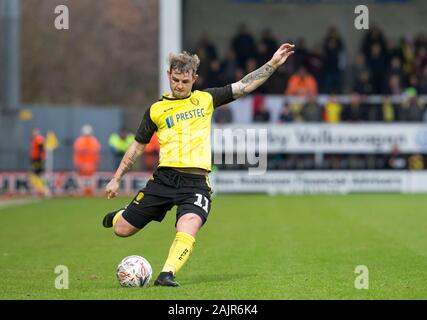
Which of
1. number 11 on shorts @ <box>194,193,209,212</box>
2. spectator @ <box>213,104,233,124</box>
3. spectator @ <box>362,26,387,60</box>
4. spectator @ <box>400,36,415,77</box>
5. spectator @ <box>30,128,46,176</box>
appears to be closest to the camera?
number 11 on shorts @ <box>194,193,209,212</box>

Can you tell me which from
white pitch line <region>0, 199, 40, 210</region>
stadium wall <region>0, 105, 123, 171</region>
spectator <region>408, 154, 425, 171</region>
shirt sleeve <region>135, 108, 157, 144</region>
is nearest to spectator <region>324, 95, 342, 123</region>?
spectator <region>408, 154, 425, 171</region>

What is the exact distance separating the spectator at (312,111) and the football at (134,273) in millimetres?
19405

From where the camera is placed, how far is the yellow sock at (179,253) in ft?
30.2

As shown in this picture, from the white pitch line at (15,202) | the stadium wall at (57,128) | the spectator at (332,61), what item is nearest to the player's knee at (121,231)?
the white pitch line at (15,202)

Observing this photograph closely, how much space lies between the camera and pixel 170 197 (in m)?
9.65

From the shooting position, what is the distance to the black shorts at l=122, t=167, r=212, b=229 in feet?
31.3

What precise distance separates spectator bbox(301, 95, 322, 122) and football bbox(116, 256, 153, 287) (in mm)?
19405

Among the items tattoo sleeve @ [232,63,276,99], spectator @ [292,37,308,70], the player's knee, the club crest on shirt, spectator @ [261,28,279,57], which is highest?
spectator @ [261,28,279,57]

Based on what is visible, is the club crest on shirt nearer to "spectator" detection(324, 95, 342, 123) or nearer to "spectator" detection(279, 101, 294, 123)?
"spectator" detection(279, 101, 294, 123)

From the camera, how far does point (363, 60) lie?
29.5m

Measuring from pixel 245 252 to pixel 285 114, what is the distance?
51.9 ft

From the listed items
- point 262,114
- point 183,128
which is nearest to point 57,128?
point 262,114

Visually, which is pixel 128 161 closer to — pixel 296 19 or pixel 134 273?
pixel 134 273

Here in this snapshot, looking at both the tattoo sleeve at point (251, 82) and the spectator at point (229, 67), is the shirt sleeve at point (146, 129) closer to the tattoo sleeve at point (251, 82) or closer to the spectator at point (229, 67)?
the tattoo sleeve at point (251, 82)
